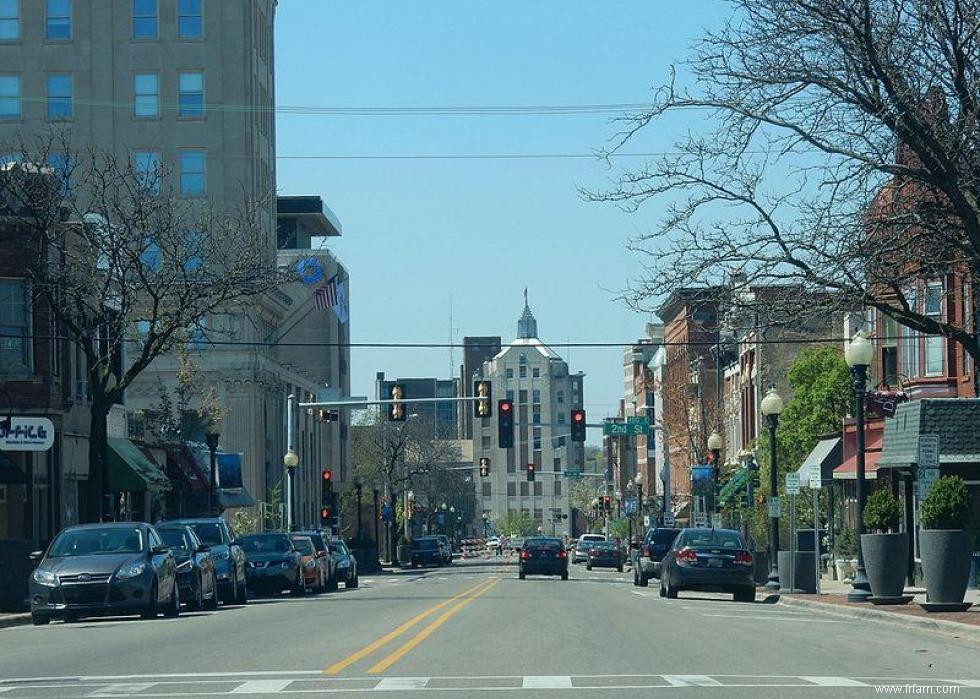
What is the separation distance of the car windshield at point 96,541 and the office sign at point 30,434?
42.0 feet

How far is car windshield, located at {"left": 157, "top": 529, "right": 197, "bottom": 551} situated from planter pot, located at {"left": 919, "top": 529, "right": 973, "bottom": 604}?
45.5 feet

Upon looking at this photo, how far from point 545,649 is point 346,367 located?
323 ft

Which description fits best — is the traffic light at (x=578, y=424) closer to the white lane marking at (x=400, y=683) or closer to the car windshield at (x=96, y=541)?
the car windshield at (x=96, y=541)

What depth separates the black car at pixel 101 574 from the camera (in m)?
28.3

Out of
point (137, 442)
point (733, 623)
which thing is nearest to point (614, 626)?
point (733, 623)

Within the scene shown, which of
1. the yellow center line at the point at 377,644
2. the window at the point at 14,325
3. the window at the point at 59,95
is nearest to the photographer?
the yellow center line at the point at 377,644

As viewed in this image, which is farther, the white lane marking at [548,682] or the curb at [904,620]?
the curb at [904,620]

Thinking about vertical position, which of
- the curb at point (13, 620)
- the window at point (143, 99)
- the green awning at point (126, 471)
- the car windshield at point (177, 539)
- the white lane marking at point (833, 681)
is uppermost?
the window at point (143, 99)

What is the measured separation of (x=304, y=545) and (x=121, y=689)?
30820mm

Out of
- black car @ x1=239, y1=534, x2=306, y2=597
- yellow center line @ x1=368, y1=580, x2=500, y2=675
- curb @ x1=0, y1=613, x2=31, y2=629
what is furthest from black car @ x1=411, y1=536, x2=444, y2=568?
curb @ x1=0, y1=613, x2=31, y2=629

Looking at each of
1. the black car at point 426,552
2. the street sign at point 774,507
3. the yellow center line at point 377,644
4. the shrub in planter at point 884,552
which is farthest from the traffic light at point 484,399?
the black car at point 426,552

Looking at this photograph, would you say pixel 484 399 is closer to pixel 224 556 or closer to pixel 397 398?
pixel 397 398

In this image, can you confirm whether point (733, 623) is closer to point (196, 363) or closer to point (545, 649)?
point (545, 649)

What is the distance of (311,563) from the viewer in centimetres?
4556
